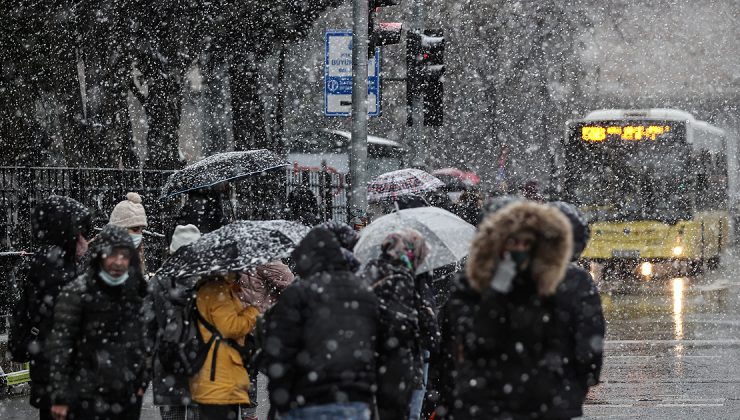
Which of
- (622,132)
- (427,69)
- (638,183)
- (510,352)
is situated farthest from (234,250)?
(638,183)

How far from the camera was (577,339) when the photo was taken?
5121 millimetres

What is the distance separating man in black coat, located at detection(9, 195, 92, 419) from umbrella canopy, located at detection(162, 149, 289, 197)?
2254mm

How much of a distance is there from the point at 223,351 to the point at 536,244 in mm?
2651

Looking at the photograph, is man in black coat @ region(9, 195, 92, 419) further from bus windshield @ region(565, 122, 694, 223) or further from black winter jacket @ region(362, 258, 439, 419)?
bus windshield @ region(565, 122, 694, 223)

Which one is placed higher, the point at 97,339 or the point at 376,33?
the point at 376,33

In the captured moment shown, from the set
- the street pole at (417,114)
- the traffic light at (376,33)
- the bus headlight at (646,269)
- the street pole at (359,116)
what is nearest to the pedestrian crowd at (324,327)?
the street pole at (359,116)

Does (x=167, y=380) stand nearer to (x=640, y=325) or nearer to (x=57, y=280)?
(x=57, y=280)

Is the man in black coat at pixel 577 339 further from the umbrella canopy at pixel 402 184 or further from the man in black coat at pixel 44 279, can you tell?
the umbrella canopy at pixel 402 184

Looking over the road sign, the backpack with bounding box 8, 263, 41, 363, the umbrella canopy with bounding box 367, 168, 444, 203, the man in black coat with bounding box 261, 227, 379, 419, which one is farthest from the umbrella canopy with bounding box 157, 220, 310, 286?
the road sign

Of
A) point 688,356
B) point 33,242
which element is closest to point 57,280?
point 33,242

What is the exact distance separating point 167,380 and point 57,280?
34.0 inches

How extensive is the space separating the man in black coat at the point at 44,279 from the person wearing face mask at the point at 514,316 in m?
3.00

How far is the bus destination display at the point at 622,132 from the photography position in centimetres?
2362

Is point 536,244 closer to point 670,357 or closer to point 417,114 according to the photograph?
point 670,357
